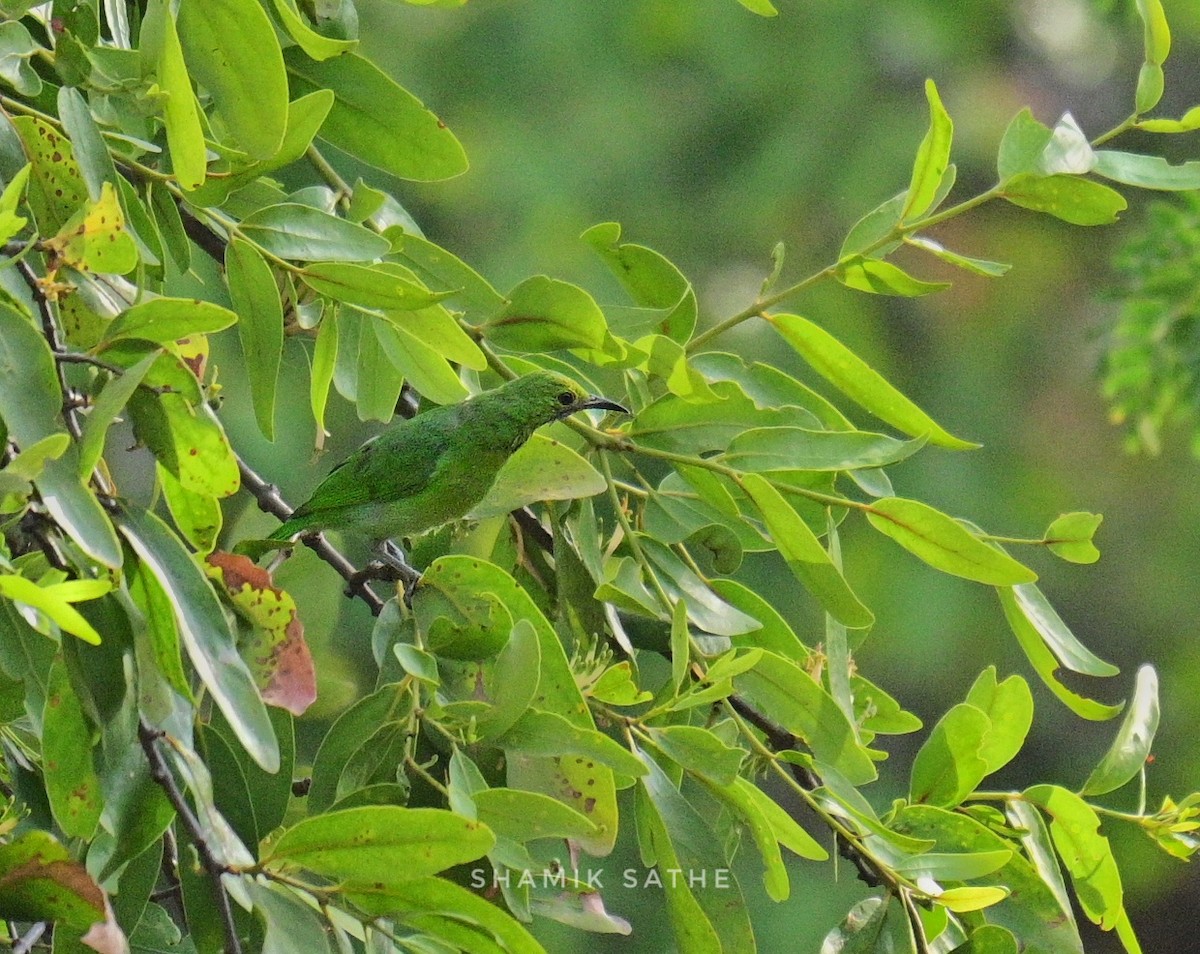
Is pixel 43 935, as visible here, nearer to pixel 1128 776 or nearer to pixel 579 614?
pixel 579 614

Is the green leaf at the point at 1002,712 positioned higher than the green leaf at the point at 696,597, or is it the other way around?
the green leaf at the point at 696,597

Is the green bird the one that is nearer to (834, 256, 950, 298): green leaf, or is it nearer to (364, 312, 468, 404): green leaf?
(364, 312, 468, 404): green leaf

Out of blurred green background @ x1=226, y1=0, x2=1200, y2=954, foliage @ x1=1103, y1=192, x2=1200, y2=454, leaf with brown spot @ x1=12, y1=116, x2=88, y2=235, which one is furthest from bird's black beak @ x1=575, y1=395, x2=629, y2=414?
blurred green background @ x1=226, y1=0, x2=1200, y2=954

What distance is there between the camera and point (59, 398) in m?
1.36

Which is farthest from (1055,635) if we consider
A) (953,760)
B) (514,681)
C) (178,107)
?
(178,107)

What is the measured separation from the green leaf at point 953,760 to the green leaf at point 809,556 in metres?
0.20

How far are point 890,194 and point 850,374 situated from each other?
6812 mm

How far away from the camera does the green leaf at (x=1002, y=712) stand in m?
2.03

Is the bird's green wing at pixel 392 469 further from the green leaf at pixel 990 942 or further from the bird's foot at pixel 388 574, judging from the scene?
the green leaf at pixel 990 942

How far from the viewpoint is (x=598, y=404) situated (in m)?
2.58

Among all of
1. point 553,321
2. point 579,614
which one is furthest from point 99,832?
point 553,321

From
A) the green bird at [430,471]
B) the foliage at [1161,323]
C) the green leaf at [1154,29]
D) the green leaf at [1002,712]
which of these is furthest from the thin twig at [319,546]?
the foliage at [1161,323]

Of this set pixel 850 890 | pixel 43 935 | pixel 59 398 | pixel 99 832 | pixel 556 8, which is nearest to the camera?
pixel 59 398

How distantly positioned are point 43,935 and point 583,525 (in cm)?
80
